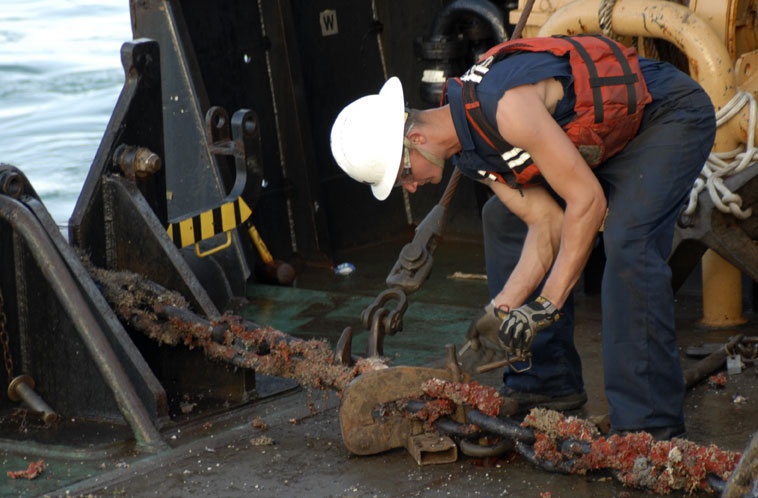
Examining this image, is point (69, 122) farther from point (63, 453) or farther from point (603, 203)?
point (603, 203)

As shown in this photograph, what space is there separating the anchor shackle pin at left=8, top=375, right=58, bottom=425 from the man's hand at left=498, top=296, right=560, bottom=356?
1.70 meters

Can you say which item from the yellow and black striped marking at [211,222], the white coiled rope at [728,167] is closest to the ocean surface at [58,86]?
the yellow and black striped marking at [211,222]

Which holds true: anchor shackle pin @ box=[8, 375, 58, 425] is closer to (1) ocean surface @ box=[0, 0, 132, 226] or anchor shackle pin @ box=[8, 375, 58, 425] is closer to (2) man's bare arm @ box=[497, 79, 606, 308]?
(2) man's bare arm @ box=[497, 79, 606, 308]

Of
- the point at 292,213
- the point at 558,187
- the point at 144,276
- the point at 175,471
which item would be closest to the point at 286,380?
the point at 144,276

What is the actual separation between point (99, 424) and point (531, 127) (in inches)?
74.3

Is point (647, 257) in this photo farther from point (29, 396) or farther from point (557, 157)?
point (29, 396)

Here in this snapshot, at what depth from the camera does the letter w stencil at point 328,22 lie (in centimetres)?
680

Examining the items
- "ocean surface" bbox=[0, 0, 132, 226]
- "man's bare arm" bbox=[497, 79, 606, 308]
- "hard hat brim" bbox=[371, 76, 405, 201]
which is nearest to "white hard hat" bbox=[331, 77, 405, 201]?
"hard hat brim" bbox=[371, 76, 405, 201]

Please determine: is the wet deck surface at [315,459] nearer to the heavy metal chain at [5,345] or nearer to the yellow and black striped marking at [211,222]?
the heavy metal chain at [5,345]

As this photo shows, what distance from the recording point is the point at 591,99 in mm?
3570

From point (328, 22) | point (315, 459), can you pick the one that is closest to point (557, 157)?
point (315, 459)

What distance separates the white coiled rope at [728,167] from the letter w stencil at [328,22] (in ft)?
8.78

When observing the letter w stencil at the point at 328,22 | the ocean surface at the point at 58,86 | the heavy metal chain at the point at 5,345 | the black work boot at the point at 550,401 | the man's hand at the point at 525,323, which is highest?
the letter w stencil at the point at 328,22

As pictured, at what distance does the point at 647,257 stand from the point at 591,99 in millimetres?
500
